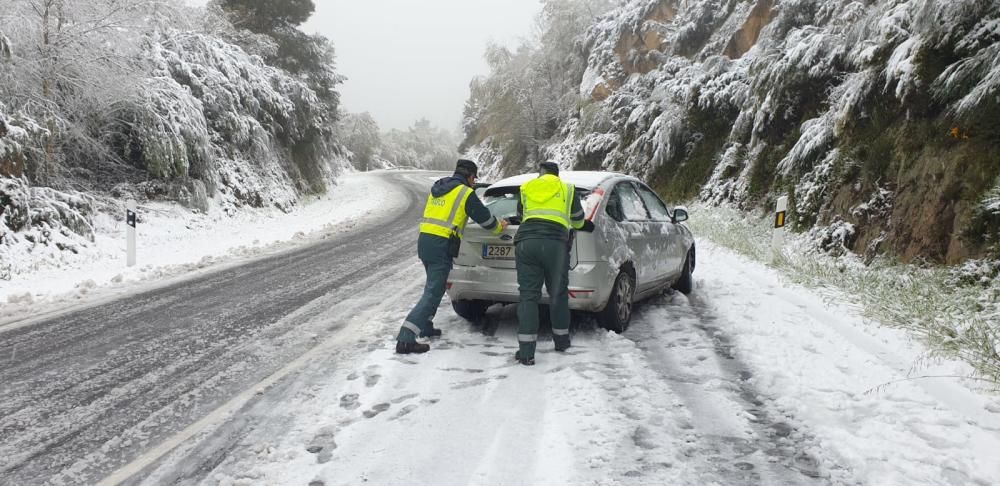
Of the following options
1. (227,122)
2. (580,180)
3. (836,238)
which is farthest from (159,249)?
(836,238)

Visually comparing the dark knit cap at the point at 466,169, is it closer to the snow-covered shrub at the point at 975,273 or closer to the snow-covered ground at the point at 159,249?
the snow-covered shrub at the point at 975,273

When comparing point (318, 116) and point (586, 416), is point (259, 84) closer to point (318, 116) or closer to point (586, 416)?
point (318, 116)

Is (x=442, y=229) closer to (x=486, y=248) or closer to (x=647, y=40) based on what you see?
(x=486, y=248)

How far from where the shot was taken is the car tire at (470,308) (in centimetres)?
614

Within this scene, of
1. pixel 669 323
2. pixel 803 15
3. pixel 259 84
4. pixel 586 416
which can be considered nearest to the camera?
pixel 586 416

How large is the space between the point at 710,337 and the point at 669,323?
1.99ft

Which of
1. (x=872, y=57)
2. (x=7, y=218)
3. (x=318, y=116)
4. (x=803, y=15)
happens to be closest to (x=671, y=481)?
(x=872, y=57)

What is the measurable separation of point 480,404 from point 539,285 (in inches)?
52.5

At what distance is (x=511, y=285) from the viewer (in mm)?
5566

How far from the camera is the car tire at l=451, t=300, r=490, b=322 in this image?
614 cm

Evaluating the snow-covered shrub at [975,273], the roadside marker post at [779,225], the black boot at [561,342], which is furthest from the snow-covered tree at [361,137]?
the snow-covered shrub at [975,273]

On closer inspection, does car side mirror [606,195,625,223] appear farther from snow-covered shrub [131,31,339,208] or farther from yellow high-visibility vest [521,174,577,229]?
snow-covered shrub [131,31,339,208]

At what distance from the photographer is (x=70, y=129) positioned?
1230 centimetres

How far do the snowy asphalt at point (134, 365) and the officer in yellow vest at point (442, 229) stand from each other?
1.06m
